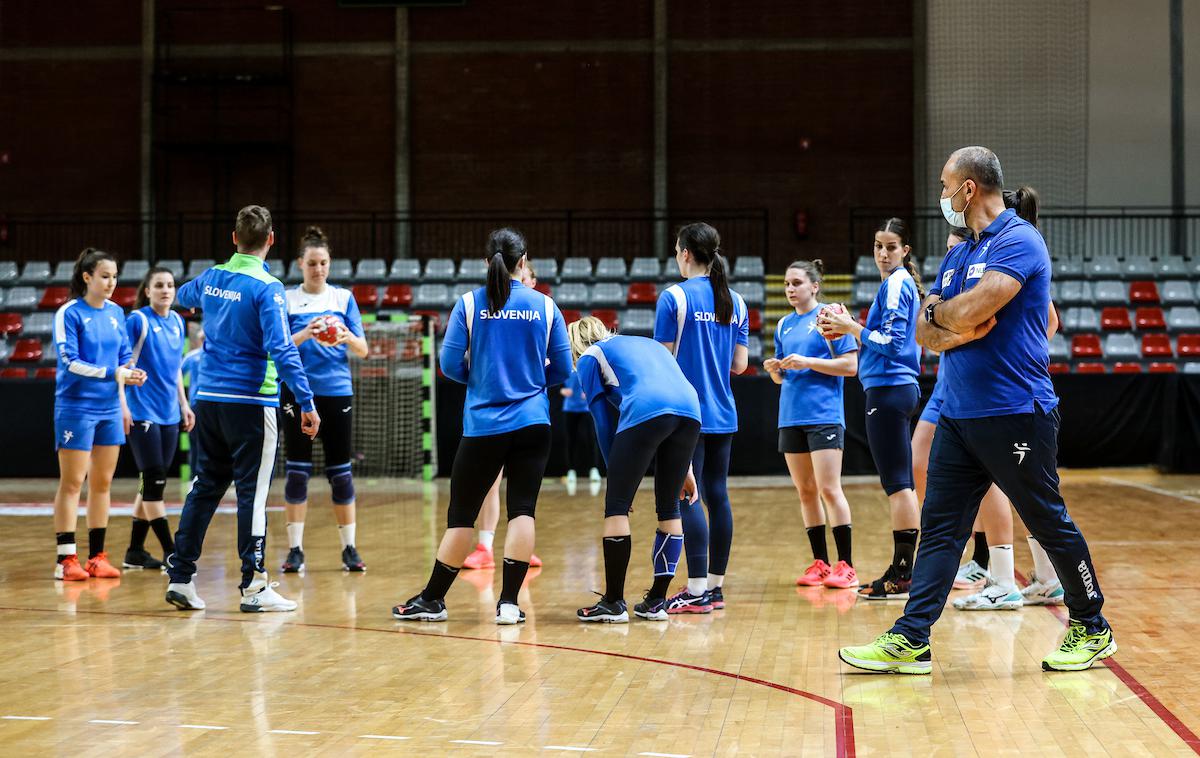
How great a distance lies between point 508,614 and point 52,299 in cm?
1444

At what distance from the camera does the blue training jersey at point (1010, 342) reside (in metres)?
4.05

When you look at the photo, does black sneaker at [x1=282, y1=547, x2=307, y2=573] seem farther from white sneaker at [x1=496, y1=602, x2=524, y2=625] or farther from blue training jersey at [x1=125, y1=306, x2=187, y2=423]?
white sneaker at [x1=496, y1=602, x2=524, y2=625]

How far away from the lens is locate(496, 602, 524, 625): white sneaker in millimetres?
5160

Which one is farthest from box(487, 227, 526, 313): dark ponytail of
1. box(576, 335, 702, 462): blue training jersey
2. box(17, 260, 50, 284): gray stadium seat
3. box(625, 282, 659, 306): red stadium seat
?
box(17, 260, 50, 284): gray stadium seat

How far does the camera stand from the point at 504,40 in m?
19.8

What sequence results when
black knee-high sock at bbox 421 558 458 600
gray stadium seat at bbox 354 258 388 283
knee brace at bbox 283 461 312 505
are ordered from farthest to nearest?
1. gray stadium seat at bbox 354 258 388 283
2. knee brace at bbox 283 461 312 505
3. black knee-high sock at bbox 421 558 458 600

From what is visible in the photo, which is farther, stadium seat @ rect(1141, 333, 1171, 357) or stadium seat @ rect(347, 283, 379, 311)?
stadium seat @ rect(347, 283, 379, 311)

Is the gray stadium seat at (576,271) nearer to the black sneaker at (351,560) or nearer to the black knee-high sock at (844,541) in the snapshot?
the black sneaker at (351,560)

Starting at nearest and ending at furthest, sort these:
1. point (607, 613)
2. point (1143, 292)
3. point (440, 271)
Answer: point (607, 613), point (1143, 292), point (440, 271)

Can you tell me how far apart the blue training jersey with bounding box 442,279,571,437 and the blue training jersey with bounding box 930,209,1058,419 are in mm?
1792

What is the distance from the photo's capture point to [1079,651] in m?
4.23

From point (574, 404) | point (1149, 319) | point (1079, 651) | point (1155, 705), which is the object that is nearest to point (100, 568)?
point (1079, 651)

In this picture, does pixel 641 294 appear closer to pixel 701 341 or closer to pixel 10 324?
pixel 10 324

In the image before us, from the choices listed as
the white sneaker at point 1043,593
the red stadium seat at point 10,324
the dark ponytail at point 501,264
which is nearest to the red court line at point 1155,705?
the white sneaker at point 1043,593
